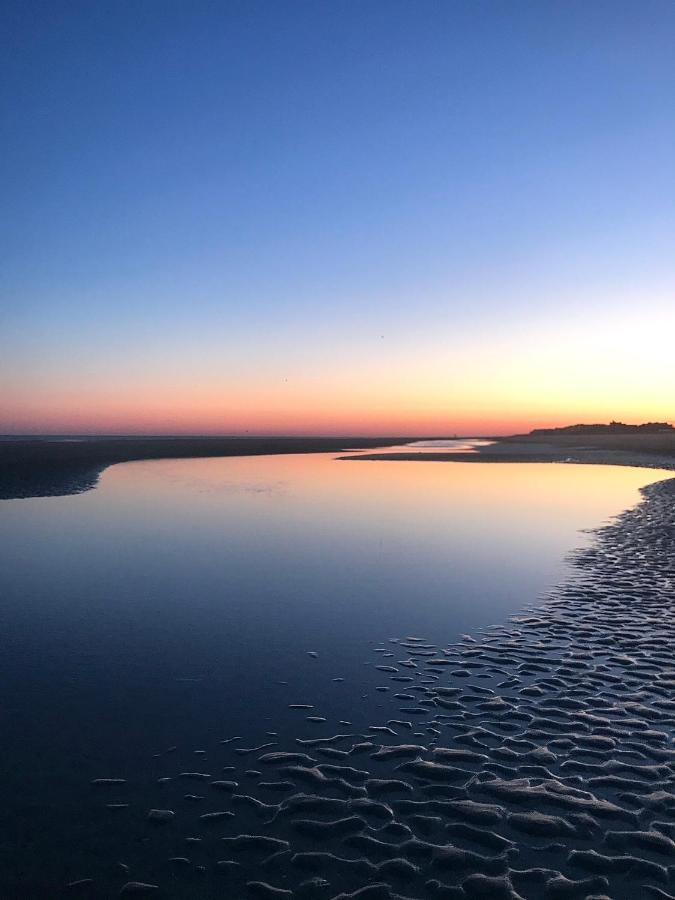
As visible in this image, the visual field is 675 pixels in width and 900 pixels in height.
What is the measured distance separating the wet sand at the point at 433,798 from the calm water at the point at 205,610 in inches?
23.6

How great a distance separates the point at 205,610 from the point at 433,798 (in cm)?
832

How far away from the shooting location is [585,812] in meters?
6.57

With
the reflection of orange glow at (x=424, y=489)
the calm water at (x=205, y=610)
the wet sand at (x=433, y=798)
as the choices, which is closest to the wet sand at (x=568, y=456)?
the reflection of orange glow at (x=424, y=489)

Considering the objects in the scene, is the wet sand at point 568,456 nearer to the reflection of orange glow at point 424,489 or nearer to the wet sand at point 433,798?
the reflection of orange glow at point 424,489

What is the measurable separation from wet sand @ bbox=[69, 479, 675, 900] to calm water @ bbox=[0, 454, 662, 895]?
600 millimetres

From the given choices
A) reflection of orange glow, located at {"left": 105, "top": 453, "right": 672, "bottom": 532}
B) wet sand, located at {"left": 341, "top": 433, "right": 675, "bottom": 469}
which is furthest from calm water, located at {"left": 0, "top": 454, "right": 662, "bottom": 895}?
wet sand, located at {"left": 341, "top": 433, "right": 675, "bottom": 469}

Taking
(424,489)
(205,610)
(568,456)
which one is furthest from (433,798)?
(568,456)

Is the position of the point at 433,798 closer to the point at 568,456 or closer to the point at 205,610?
the point at 205,610

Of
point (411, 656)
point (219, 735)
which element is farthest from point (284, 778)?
point (411, 656)

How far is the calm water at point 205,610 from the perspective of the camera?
803 cm

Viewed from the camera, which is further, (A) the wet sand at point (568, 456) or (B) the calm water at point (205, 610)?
(A) the wet sand at point (568, 456)

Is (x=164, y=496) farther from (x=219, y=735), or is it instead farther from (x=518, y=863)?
(x=518, y=863)

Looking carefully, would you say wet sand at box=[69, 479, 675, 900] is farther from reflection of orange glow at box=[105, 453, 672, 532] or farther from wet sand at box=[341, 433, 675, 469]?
wet sand at box=[341, 433, 675, 469]

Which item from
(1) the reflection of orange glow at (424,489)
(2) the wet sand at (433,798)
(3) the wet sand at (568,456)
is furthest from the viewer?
(3) the wet sand at (568,456)
